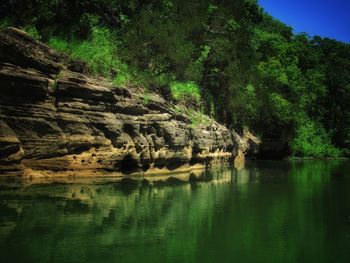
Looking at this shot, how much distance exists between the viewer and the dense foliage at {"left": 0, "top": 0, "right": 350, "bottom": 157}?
65.4 ft

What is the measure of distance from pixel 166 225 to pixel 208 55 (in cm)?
2344

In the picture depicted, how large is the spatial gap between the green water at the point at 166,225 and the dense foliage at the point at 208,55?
327 inches

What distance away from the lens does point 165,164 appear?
68.9 ft

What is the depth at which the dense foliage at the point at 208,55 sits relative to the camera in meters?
19.9

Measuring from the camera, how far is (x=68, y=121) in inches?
618

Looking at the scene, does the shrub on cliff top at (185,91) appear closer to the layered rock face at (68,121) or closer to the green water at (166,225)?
the layered rock face at (68,121)

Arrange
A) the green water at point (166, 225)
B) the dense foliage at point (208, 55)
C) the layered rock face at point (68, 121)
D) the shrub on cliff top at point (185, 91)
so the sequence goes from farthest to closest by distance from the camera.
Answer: the shrub on cliff top at point (185, 91) < the dense foliage at point (208, 55) < the layered rock face at point (68, 121) < the green water at point (166, 225)

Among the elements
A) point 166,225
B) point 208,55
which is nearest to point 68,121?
point 166,225

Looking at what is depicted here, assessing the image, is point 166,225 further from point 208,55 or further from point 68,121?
point 208,55

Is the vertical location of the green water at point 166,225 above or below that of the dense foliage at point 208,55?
below

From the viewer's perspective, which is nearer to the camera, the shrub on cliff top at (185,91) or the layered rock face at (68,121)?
the layered rock face at (68,121)

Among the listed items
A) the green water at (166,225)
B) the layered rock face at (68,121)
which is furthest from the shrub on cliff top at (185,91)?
the green water at (166,225)

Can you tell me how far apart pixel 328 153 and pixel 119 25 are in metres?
32.5

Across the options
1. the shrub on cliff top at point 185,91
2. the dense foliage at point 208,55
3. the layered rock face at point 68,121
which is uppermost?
the dense foliage at point 208,55
